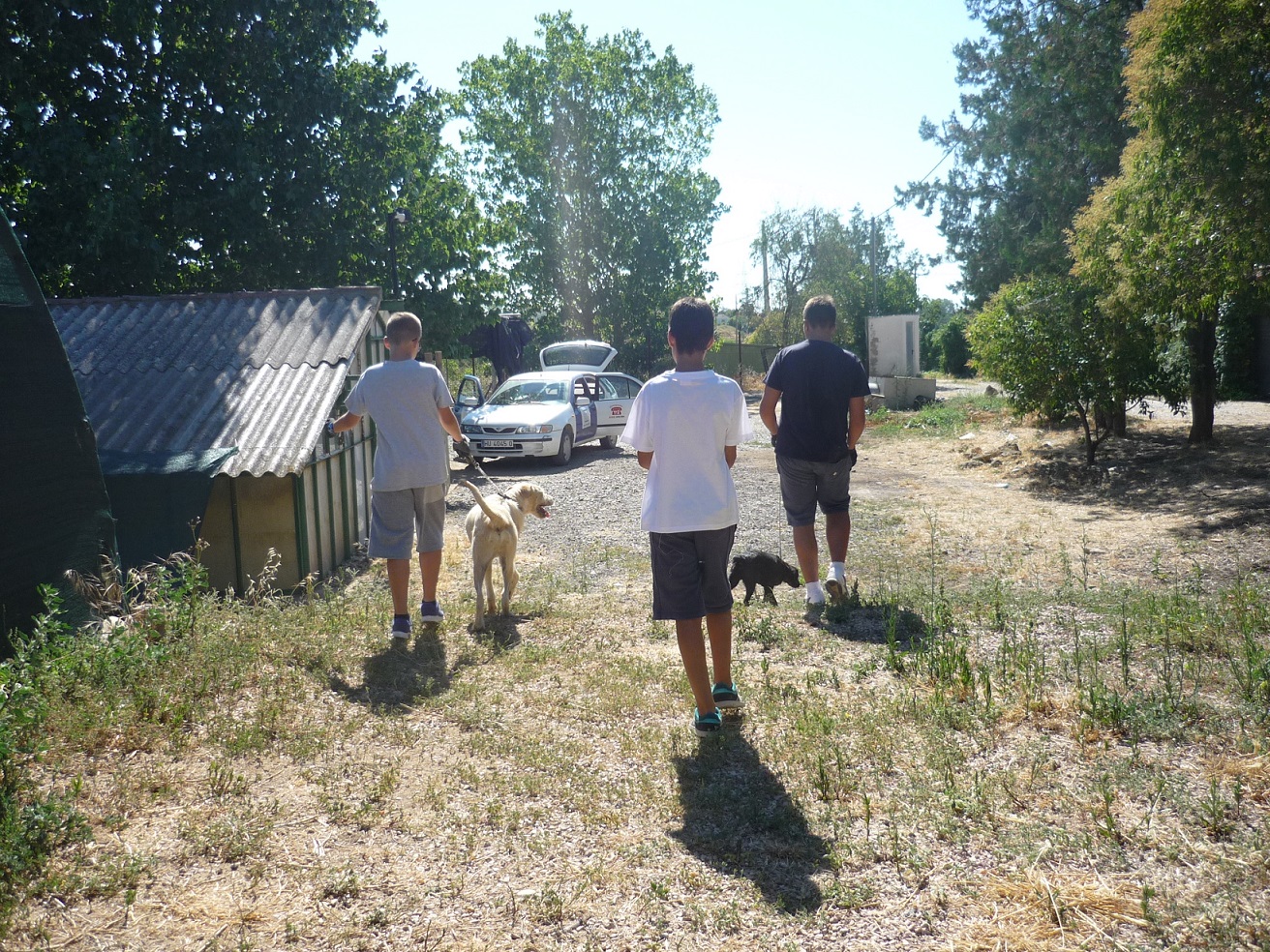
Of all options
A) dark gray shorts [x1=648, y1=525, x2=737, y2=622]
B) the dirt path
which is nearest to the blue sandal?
dark gray shorts [x1=648, y1=525, x2=737, y2=622]

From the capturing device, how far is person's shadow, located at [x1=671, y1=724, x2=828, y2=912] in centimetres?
319

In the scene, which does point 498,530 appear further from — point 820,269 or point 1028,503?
point 820,269

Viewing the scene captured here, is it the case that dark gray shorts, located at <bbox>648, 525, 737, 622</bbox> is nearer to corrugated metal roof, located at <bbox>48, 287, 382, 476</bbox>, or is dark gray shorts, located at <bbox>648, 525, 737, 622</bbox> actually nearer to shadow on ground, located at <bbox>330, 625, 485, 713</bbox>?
shadow on ground, located at <bbox>330, 625, 485, 713</bbox>

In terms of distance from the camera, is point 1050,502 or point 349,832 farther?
point 1050,502

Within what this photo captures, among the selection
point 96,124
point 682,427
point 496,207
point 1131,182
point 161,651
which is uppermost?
point 496,207

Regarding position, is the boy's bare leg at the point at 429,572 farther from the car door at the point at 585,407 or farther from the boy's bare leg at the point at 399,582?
the car door at the point at 585,407

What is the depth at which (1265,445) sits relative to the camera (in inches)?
540

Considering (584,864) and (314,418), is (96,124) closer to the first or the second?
(314,418)

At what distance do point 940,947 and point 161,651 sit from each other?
3.84 metres

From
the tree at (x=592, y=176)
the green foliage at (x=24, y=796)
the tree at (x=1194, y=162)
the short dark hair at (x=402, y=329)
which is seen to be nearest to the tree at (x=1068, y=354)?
the tree at (x=1194, y=162)

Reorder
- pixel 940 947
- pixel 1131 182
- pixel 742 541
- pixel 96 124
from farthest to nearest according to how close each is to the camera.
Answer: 1. pixel 96 124
2. pixel 1131 182
3. pixel 742 541
4. pixel 940 947

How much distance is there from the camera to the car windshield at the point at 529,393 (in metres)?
17.2

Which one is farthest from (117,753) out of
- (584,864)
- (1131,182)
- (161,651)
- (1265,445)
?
(1265,445)

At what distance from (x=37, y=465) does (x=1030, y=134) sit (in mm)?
21404
